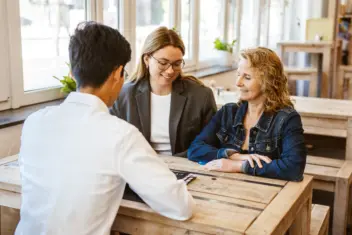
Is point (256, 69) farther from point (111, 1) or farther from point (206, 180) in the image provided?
point (111, 1)

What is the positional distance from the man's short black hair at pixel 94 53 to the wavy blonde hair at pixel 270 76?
0.79 metres

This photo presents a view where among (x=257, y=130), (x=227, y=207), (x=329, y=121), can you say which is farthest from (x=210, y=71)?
(x=227, y=207)

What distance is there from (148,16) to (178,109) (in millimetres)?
1845

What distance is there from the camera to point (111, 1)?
3.41m

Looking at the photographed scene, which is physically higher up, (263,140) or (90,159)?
(90,159)

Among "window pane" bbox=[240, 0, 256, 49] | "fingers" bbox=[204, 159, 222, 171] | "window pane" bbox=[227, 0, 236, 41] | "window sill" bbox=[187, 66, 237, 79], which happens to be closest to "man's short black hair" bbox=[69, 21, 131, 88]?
"fingers" bbox=[204, 159, 222, 171]

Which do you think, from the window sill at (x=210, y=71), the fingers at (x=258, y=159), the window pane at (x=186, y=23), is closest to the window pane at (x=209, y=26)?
the window sill at (x=210, y=71)

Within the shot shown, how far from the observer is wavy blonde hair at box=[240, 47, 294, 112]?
6.53 feet

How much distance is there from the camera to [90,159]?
4.25ft

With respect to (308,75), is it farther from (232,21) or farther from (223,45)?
(223,45)

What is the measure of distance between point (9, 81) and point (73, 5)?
72 centimetres

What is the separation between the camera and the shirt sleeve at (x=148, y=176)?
128 cm

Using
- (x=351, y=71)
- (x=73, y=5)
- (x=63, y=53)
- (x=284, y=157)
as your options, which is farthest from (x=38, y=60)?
(x=351, y=71)

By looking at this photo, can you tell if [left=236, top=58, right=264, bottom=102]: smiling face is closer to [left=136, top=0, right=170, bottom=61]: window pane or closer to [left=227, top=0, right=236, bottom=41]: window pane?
[left=136, top=0, right=170, bottom=61]: window pane
